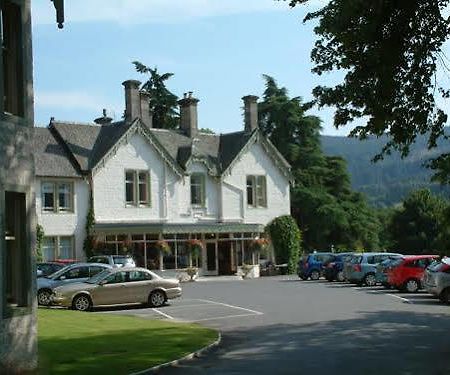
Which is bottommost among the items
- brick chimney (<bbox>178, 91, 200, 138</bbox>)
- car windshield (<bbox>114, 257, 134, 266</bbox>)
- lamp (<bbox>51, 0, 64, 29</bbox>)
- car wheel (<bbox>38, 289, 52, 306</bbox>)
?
car wheel (<bbox>38, 289, 52, 306</bbox>)

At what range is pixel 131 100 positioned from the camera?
1897 inches

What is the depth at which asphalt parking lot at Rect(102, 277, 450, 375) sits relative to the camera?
48.1 feet

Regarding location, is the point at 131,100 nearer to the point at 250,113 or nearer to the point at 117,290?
the point at 250,113

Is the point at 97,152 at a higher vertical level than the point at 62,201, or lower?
higher

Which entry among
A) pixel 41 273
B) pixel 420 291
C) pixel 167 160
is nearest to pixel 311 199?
pixel 167 160

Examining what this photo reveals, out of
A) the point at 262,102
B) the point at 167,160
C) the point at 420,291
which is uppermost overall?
the point at 262,102

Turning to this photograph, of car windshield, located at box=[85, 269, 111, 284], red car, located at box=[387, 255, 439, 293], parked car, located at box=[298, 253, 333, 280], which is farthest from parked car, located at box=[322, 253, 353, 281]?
car windshield, located at box=[85, 269, 111, 284]

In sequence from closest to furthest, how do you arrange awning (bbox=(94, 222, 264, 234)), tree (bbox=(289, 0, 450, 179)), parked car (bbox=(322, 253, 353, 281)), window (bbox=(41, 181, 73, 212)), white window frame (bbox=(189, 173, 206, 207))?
1. tree (bbox=(289, 0, 450, 179))
2. parked car (bbox=(322, 253, 353, 281))
3. window (bbox=(41, 181, 73, 212))
4. awning (bbox=(94, 222, 264, 234))
5. white window frame (bbox=(189, 173, 206, 207))

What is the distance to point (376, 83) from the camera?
14094 millimetres

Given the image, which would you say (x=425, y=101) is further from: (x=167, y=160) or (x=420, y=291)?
(x=167, y=160)

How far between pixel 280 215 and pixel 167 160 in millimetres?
10132

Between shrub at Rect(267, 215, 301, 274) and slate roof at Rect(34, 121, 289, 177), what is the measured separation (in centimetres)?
558

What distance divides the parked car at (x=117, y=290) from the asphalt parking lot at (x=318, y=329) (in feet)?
1.68

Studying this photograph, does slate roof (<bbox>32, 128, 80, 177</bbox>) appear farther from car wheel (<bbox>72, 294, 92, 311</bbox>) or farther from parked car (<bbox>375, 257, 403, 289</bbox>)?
parked car (<bbox>375, 257, 403, 289</bbox>)
